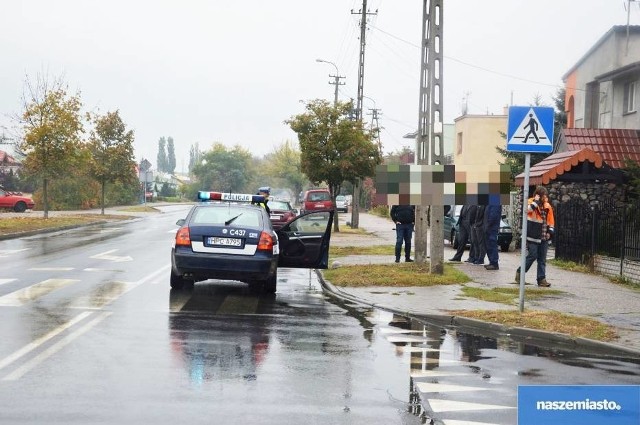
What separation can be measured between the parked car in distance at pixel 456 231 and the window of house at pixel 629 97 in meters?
7.99

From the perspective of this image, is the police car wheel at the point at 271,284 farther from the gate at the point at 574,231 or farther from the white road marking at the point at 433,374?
the gate at the point at 574,231

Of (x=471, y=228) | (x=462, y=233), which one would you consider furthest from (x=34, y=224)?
(x=471, y=228)

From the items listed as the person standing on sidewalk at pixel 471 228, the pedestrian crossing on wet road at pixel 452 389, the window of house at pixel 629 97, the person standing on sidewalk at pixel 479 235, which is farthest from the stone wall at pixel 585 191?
the pedestrian crossing on wet road at pixel 452 389

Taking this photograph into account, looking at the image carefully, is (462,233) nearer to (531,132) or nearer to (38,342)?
(531,132)

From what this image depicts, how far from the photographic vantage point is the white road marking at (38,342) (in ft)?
24.3

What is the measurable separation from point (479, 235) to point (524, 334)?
8890 millimetres

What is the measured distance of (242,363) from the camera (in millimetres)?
7672

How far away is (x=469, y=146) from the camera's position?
1885 inches

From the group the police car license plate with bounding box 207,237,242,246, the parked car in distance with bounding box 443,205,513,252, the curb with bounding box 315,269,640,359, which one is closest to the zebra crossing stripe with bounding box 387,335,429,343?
the curb with bounding box 315,269,640,359

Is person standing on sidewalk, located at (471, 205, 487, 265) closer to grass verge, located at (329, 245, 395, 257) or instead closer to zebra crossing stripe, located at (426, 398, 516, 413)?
grass verge, located at (329, 245, 395, 257)

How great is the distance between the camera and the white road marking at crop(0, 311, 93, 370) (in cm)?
741

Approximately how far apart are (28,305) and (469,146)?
39.4 m

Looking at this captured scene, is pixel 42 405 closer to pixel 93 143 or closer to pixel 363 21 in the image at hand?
pixel 363 21

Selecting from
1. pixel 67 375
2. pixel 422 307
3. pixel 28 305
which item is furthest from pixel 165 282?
pixel 67 375
